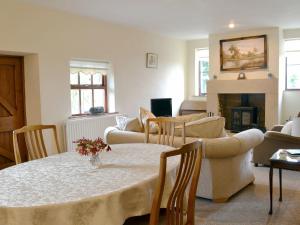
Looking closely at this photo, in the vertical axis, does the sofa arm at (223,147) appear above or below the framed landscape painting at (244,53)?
below

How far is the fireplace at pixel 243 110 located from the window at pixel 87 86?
304 cm

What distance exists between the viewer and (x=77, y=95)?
19.7ft

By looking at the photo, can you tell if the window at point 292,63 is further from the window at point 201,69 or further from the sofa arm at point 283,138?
the sofa arm at point 283,138

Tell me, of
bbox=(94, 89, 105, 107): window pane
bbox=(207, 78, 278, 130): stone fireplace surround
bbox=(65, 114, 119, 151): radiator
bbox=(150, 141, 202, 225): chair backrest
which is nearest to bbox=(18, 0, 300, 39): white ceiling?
bbox=(207, 78, 278, 130): stone fireplace surround

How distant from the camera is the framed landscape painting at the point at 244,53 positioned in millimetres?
7270

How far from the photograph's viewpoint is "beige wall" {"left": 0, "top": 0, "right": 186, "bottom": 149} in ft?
15.5

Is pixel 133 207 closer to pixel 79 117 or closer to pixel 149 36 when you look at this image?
pixel 79 117

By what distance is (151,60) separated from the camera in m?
7.46

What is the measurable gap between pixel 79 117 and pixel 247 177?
315 cm

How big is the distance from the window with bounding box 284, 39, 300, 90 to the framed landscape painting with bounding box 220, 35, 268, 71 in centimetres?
67

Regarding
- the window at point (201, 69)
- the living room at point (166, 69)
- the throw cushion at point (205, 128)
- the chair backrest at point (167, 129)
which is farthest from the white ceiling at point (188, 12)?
the chair backrest at point (167, 129)

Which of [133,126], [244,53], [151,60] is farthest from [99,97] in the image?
[244,53]

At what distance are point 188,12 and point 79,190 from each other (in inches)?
176

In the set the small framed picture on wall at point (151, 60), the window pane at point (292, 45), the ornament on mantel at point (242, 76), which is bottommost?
the ornament on mantel at point (242, 76)
